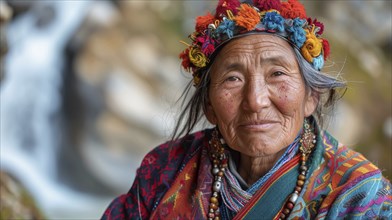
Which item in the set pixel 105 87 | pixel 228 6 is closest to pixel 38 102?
pixel 105 87

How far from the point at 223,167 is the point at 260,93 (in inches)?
15.7

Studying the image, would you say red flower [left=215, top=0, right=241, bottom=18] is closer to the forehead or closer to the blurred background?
the forehead

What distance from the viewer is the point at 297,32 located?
73.2 inches

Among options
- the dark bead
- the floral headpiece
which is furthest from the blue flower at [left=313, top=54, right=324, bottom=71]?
the dark bead

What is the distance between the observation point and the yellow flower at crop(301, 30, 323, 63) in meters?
1.88

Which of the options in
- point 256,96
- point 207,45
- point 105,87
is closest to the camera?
point 256,96

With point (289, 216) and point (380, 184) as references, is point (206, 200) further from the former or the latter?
point (380, 184)

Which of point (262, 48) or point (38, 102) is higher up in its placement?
point (38, 102)

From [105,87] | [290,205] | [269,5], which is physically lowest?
[290,205]

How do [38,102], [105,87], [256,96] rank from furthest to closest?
1. [38,102]
2. [105,87]
3. [256,96]

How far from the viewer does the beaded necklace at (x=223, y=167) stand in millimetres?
1863

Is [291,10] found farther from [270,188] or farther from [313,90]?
[270,188]

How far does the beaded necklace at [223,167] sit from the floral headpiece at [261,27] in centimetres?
27

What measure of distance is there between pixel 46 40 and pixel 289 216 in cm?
493
